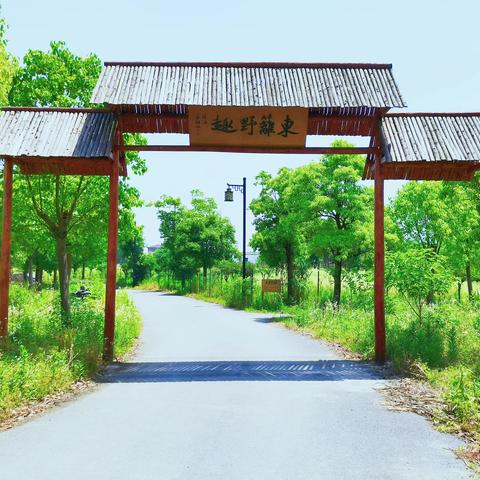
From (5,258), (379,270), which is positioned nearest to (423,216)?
(379,270)

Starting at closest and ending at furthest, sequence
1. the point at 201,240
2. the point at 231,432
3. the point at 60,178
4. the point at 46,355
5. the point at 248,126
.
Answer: the point at 231,432
the point at 46,355
the point at 248,126
the point at 60,178
the point at 201,240

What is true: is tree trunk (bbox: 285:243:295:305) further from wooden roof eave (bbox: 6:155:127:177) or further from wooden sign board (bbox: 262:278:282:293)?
wooden roof eave (bbox: 6:155:127:177)

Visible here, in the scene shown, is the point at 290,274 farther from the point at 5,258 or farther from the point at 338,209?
the point at 5,258

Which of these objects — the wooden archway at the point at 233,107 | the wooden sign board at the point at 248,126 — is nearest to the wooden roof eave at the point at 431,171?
the wooden archway at the point at 233,107

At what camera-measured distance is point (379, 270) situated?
12.6 meters

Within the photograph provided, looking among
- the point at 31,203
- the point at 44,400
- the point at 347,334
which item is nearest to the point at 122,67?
the point at 31,203

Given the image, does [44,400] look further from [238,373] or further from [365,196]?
[365,196]

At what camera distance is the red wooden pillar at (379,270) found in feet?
40.6

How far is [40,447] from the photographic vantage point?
20.4 feet

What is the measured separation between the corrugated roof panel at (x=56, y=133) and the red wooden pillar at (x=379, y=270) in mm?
5860

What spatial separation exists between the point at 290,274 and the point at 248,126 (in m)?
18.9

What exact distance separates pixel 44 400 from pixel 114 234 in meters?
4.70

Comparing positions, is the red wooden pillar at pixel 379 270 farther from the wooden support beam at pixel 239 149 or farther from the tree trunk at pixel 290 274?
the tree trunk at pixel 290 274

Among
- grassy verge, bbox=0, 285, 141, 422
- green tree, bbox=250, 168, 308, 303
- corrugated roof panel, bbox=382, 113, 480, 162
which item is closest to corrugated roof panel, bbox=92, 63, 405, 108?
corrugated roof panel, bbox=382, 113, 480, 162
